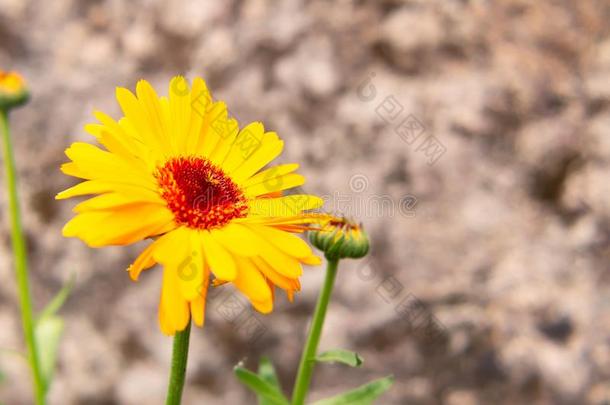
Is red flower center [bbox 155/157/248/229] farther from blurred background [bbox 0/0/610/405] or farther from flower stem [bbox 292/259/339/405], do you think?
blurred background [bbox 0/0/610/405]

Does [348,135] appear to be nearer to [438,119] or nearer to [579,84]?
[438,119]

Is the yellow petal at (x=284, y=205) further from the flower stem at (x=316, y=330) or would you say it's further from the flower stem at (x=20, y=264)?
the flower stem at (x=20, y=264)

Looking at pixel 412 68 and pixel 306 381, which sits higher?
pixel 412 68

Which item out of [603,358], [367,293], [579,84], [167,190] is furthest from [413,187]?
[167,190]

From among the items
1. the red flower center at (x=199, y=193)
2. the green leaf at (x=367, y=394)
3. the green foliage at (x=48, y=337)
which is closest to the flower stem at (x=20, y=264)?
the green foliage at (x=48, y=337)

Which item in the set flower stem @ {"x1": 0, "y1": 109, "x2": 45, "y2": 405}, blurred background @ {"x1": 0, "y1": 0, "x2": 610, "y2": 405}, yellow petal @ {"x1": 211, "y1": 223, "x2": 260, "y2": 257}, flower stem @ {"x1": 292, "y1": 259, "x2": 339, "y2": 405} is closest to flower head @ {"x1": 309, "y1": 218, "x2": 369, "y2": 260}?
flower stem @ {"x1": 292, "y1": 259, "x2": 339, "y2": 405}
